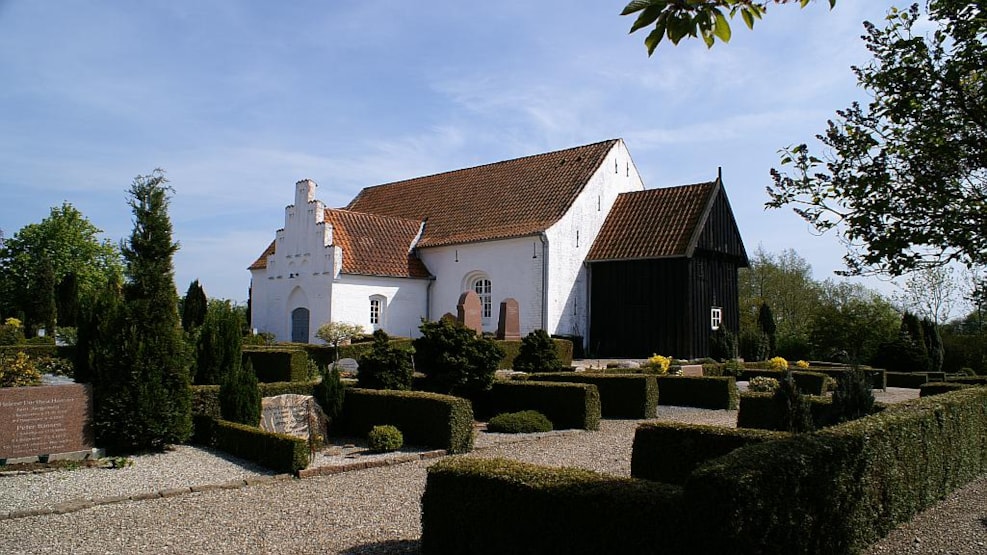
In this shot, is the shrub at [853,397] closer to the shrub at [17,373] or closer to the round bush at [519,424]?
the round bush at [519,424]

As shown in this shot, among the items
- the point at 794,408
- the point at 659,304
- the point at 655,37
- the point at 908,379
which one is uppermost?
the point at 655,37

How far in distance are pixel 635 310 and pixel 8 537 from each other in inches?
907

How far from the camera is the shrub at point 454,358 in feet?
42.7

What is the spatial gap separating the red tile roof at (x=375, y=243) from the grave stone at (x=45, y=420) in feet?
62.9

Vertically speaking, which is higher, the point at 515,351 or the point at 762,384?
the point at 515,351

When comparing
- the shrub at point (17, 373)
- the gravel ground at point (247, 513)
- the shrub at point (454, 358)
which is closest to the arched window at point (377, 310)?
the shrub at point (454, 358)

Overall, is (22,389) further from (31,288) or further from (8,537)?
(31,288)

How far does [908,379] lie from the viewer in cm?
2356

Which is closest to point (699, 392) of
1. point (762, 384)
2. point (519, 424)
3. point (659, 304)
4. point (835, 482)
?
point (762, 384)

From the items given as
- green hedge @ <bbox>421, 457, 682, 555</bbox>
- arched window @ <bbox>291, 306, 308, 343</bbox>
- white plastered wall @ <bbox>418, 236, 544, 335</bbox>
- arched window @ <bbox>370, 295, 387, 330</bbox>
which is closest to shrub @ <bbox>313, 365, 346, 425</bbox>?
green hedge @ <bbox>421, 457, 682, 555</bbox>

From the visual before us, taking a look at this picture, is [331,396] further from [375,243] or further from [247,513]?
[375,243]

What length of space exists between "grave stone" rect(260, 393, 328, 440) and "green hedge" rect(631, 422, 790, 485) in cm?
535

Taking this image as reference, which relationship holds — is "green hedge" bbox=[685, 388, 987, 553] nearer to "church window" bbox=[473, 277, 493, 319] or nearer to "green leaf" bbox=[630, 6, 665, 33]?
"green leaf" bbox=[630, 6, 665, 33]

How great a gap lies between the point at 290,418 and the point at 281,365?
709cm
